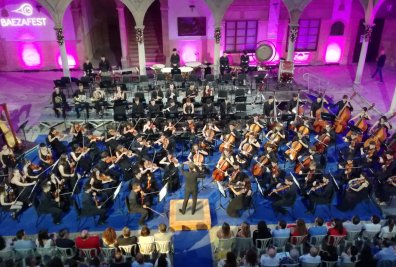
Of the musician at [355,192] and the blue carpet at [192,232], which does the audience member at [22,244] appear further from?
the musician at [355,192]

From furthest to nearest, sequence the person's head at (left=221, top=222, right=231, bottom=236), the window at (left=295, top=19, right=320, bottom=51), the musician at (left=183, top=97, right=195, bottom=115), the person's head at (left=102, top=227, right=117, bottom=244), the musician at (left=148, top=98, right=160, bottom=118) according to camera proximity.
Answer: the window at (left=295, top=19, right=320, bottom=51)
the musician at (left=183, top=97, right=195, bottom=115)
the musician at (left=148, top=98, right=160, bottom=118)
the person's head at (left=221, top=222, right=231, bottom=236)
the person's head at (left=102, top=227, right=117, bottom=244)

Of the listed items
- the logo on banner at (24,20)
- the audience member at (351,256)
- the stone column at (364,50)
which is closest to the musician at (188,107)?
the audience member at (351,256)

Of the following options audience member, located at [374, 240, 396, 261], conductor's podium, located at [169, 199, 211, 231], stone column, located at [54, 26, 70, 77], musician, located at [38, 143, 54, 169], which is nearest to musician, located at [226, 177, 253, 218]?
conductor's podium, located at [169, 199, 211, 231]

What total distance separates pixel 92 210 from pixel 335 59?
19.1 m

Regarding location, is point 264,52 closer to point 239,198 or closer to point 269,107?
point 269,107

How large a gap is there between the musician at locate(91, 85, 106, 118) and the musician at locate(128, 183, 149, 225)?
20.5 feet

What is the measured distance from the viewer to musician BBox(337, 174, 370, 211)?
11.4 meters

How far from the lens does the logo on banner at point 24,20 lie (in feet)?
70.9

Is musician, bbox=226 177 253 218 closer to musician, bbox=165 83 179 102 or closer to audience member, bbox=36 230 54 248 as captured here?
audience member, bbox=36 230 54 248

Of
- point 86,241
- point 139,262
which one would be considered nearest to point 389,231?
point 139,262

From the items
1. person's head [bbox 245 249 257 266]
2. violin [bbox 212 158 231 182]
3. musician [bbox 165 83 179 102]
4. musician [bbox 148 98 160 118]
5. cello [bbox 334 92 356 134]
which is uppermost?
musician [bbox 165 83 179 102]

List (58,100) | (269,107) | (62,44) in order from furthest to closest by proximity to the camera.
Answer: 1. (62,44)
2. (58,100)
3. (269,107)

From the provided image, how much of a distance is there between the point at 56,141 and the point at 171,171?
470cm

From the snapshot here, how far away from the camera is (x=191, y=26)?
22.8m
